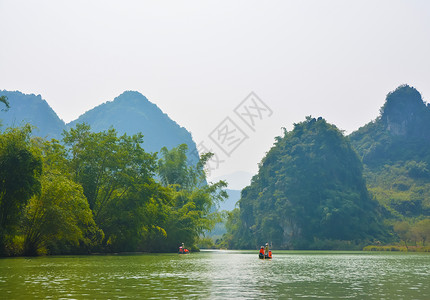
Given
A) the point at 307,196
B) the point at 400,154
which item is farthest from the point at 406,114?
the point at 307,196

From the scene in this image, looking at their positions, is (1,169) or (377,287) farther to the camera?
(1,169)

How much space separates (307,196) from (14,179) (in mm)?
87724

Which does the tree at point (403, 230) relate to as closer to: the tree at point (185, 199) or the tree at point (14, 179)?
the tree at point (185, 199)

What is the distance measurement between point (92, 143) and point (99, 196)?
6453 millimetres

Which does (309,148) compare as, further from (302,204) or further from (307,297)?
(307,297)

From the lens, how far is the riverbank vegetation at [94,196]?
116ft

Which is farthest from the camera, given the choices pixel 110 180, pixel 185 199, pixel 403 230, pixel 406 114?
pixel 406 114

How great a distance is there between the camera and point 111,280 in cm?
1962

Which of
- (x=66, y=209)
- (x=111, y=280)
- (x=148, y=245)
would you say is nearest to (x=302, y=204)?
(x=148, y=245)

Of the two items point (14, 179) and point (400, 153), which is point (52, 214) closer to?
point (14, 179)

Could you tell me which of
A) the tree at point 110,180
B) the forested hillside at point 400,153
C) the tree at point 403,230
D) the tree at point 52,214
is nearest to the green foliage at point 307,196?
the tree at point 403,230

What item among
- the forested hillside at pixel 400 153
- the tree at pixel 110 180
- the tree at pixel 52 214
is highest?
the forested hillside at pixel 400 153

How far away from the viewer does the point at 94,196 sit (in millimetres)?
52375

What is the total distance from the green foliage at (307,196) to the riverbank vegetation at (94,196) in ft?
125
